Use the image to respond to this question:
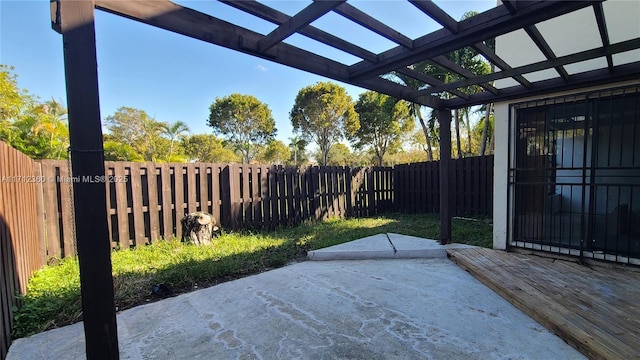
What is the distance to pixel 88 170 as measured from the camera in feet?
4.34

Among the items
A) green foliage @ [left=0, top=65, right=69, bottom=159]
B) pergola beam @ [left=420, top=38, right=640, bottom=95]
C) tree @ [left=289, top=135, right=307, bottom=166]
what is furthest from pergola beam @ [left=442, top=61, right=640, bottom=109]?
tree @ [left=289, top=135, right=307, bottom=166]

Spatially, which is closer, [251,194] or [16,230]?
[16,230]

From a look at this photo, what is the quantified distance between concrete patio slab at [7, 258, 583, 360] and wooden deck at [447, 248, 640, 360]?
0.11 metres

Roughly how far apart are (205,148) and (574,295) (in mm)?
27700

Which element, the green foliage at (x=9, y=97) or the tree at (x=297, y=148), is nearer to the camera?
the green foliage at (x=9, y=97)

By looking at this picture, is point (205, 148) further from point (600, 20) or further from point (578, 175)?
point (600, 20)

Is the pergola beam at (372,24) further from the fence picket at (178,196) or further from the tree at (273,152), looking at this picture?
the tree at (273,152)

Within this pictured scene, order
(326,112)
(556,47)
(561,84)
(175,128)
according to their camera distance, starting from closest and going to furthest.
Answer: (561,84) → (556,47) → (175,128) → (326,112)

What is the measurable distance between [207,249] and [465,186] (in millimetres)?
6154

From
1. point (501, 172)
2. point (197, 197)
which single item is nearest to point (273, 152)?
point (197, 197)

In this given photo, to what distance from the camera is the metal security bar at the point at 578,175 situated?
132 inches

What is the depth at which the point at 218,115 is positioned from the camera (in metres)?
23.2

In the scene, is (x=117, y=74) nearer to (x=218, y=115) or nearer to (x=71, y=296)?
(x=218, y=115)

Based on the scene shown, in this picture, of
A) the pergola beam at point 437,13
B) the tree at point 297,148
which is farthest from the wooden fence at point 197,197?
the tree at point 297,148
